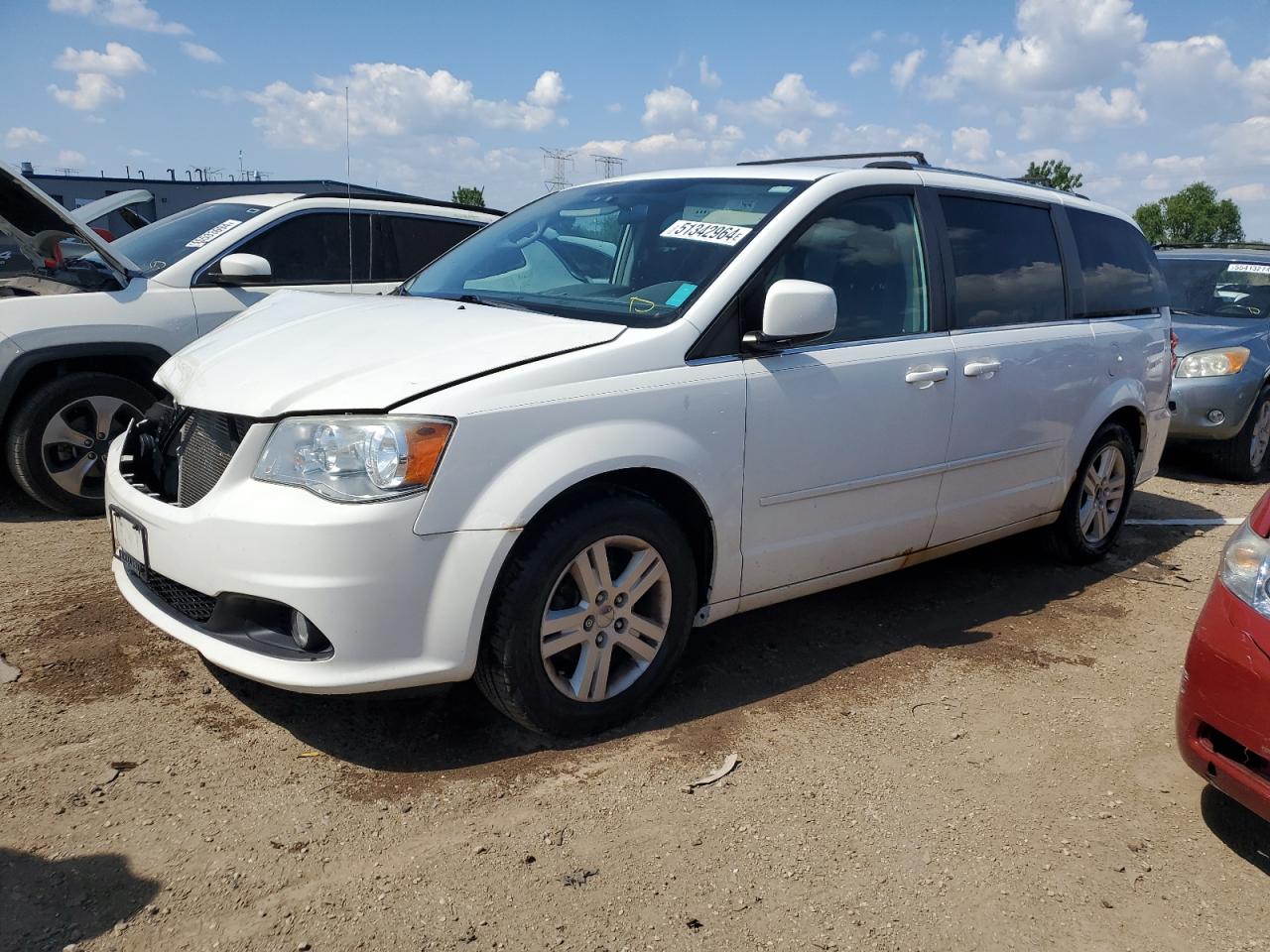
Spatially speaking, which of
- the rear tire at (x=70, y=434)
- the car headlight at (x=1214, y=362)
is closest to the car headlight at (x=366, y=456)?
the rear tire at (x=70, y=434)

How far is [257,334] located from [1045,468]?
3473 mm

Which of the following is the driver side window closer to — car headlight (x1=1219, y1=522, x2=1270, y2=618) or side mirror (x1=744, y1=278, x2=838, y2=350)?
side mirror (x1=744, y1=278, x2=838, y2=350)

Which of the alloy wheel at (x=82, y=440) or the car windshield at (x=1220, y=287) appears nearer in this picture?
the alloy wheel at (x=82, y=440)

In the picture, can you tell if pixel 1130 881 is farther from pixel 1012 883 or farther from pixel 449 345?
pixel 449 345

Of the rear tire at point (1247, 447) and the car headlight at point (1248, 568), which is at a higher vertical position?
the car headlight at point (1248, 568)

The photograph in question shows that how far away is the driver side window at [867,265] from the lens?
3654mm

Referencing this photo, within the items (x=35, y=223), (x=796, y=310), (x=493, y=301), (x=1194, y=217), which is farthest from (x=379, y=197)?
(x=1194, y=217)

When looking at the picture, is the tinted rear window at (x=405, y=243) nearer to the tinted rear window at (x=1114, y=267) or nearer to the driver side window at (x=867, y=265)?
the driver side window at (x=867, y=265)

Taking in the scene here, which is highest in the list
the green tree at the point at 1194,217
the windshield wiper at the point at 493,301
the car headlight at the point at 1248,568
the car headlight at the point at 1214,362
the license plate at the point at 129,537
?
the green tree at the point at 1194,217

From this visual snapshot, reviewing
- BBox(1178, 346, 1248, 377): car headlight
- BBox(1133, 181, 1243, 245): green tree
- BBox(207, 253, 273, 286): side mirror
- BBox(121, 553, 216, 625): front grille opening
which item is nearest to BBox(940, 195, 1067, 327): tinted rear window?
BBox(121, 553, 216, 625): front grille opening

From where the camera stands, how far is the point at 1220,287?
884 centimetres

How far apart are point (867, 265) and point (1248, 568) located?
1.76 metres

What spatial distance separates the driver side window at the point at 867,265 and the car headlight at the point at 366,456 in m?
1.38

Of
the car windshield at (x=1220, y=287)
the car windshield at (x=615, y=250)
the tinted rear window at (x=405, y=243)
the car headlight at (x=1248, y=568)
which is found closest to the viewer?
the car headlight at (x=1248, y=568)
